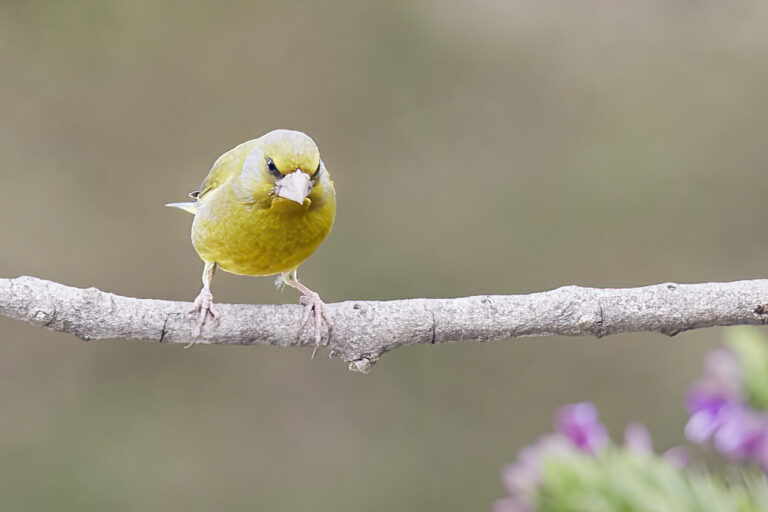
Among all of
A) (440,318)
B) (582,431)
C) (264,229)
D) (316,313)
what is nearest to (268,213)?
(264,229)

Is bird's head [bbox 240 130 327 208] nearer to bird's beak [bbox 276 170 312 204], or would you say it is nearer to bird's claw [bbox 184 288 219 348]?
bird's beak [bbox 276 170 312 204]

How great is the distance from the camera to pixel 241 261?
996 millimetres

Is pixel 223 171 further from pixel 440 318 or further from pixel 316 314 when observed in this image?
pixel 440 318

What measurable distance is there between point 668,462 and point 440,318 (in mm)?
386

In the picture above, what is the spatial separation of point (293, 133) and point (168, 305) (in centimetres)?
23

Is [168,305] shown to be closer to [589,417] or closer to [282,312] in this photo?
[282,312]

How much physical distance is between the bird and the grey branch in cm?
3

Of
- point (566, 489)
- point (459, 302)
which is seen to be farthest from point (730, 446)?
point (459, 302)

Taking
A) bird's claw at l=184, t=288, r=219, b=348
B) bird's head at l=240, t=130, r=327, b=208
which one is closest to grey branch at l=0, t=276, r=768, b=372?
bird's claw at l=184, t=288, r=219, b=348

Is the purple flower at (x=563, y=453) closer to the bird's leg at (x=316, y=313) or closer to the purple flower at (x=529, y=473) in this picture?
the purple flower at (x=529, y=473)

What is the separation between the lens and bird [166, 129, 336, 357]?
88 cm

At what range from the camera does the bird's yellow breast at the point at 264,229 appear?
0.95m

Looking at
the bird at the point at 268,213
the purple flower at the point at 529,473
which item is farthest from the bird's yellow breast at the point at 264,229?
the purple flower at the point at 529,473

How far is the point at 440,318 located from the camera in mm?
913
